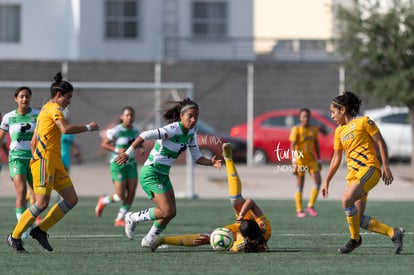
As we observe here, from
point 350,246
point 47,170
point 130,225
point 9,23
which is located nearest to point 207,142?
point 130,225

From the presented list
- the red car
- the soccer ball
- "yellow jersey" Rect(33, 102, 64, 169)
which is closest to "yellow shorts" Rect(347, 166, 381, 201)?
the soccer ball

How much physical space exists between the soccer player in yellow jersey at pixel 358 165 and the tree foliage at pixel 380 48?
14601 mm

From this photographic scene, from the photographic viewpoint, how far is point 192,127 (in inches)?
480

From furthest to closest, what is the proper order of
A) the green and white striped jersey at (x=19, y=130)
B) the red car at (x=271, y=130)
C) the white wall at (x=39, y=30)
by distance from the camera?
1. the white wall at (x=39, y=30)
2. the red car at (x=271, y=130)
3. the green and white striped jersey at (x=19, y=130)

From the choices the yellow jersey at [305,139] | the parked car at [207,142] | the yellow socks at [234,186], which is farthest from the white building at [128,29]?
the yellow socks at [234,186]

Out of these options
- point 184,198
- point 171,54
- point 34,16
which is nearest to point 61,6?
point 34,16

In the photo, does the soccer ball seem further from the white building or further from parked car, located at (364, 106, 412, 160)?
the white building

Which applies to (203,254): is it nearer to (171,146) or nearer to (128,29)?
(171,146)

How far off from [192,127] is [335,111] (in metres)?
1.69

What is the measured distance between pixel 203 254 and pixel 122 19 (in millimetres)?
Answer: 30286

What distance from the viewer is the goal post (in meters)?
23.8

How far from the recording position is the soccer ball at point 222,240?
38.6 feet

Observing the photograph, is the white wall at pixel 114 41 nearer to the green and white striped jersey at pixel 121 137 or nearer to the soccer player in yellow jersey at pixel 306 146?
the soccer player in yellow jersey at pixel 306 146

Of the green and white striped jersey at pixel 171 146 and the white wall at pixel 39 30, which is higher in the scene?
the white wall at pixel 39 30
